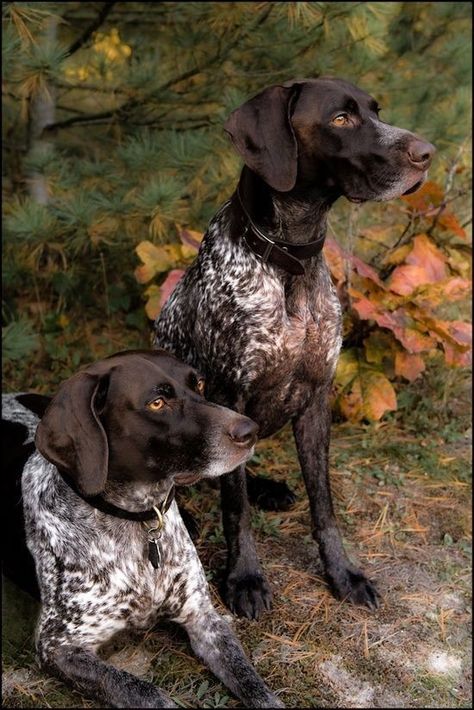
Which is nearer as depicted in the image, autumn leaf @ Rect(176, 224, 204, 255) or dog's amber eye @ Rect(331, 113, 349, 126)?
dog's amber eye @ Rect(331, 113, 349, 126)

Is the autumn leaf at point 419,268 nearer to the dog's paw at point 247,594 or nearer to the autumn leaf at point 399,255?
the autumn leaf at point 399,255

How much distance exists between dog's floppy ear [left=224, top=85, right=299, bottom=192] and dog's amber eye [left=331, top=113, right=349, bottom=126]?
0.16 meters

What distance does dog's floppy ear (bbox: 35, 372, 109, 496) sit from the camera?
2.61 metres

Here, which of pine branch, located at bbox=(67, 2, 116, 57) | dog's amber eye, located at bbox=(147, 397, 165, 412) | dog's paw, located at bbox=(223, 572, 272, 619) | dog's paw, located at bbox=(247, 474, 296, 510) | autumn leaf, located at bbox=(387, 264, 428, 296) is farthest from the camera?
pine branch, located at bbox=(67, 2, 116, 57)

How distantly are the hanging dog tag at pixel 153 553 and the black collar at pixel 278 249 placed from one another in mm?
1139

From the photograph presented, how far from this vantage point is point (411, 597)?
3.57 metres

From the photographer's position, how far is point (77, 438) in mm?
2602

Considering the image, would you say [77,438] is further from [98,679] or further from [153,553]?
[98,679]

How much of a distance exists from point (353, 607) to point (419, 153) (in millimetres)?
1851

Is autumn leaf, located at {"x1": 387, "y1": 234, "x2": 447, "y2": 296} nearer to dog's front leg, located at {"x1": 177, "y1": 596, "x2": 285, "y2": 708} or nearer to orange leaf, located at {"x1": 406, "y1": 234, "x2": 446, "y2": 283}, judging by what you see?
orange leaf, located at {"x1": 406, "y1": 234, "x2": 446, "y2": 283}

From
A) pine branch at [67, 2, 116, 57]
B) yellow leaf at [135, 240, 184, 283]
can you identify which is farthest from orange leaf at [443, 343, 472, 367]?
pine branch at [67, 2, 116, 57]

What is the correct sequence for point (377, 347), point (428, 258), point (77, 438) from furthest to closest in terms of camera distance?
1. point (428, 258)
2. point (377, 347)
3. point (77, 438)

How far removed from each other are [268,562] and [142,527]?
2.97 ft

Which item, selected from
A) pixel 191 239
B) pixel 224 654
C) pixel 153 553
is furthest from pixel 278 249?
pixel 191 239
